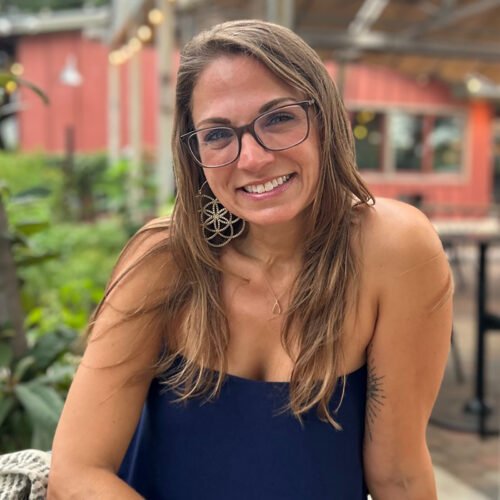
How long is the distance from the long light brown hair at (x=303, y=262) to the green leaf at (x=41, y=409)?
48 cm

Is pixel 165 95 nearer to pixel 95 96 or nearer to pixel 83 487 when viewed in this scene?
pixel 83 487

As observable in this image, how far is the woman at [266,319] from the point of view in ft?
3.98

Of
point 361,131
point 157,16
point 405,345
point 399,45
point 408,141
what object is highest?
point 399,45

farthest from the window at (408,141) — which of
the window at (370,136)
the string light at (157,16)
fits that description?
the string light at (157,16)

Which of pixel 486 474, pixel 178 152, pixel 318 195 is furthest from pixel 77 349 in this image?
pixel 486 474

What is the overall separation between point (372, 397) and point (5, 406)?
1026 millimetres

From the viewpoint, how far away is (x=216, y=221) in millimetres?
1373

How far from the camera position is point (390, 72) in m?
13.2

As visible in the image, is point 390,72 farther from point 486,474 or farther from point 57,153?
point 486,474

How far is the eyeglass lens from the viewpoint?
1.20 m

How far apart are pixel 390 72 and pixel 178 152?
1271 centimetres

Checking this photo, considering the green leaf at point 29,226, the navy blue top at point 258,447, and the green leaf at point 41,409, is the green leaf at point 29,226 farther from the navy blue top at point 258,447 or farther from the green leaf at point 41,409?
the navy blue top at point 258,447

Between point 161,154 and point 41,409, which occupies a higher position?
point 161,154

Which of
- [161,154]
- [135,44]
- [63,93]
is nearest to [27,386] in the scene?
[161,154]
